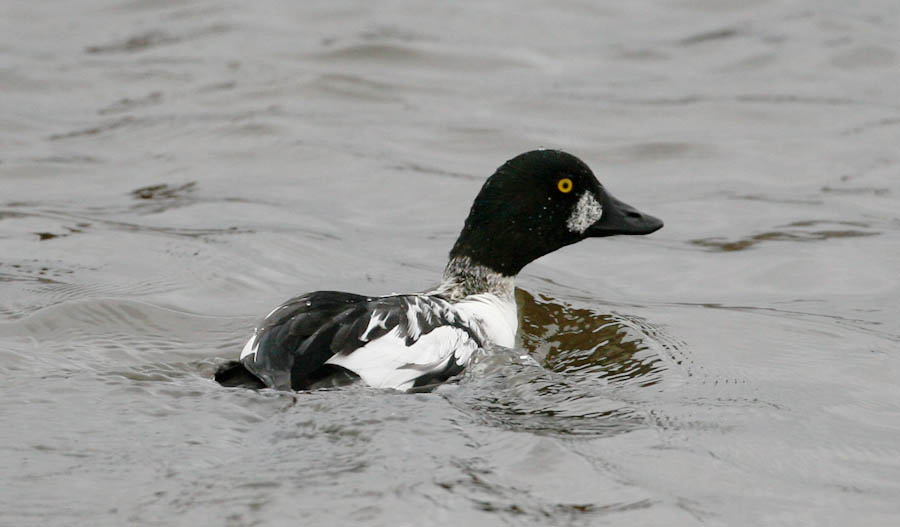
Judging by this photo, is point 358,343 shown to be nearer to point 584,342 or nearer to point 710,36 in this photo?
point 584,342

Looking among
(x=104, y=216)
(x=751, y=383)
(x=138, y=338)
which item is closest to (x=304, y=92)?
(x=104, y=216)

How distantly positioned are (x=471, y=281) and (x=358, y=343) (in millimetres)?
1549

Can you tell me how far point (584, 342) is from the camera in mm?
7910

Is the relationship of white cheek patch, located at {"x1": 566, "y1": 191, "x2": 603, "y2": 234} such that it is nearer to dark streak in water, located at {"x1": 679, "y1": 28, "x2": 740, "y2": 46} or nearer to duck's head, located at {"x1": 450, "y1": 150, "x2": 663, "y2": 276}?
duck's head, located at {"x1": 450, "y1": 150, "x2": 663, "y2": 276}

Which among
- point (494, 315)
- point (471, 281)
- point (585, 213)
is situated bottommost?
point (494, 315)

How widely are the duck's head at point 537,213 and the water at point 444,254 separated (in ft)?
2.02

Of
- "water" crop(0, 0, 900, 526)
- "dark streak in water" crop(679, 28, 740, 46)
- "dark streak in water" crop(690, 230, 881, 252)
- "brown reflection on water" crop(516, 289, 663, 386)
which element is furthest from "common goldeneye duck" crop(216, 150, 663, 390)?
"dark streak in water" crop(679, 28, 740, 46)

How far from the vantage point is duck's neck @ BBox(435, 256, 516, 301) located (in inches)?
299

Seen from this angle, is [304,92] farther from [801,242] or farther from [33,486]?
[33,486]

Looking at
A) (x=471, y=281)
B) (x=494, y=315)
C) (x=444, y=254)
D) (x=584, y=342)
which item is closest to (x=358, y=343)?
(x=494, y=315)

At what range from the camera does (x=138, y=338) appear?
24.6 feet

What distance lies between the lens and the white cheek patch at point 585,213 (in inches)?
297

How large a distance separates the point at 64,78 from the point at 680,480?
1006 centimetres

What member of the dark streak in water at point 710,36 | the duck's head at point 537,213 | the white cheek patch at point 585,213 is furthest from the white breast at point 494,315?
the dark streak in water at point 710,36
